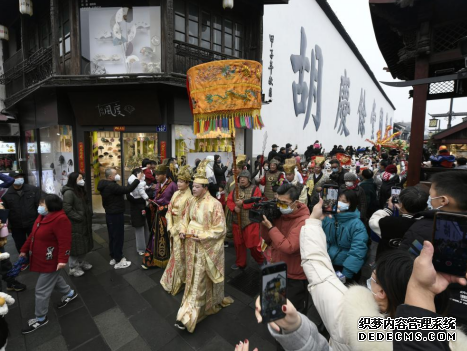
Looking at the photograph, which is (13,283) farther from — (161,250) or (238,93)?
(238,93)

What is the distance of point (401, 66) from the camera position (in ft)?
19.3

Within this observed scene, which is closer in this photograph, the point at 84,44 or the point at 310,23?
the point at 84,44

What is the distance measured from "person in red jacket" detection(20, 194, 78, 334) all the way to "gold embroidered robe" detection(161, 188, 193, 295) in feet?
4.53

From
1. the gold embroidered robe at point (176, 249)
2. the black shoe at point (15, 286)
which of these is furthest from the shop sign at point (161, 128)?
the black shoe at point (15, 286)

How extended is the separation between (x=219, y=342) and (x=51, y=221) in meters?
2.64

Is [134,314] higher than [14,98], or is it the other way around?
[14,98]

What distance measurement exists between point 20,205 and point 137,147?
4367mm

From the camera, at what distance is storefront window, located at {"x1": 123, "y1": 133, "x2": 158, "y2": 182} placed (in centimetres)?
827

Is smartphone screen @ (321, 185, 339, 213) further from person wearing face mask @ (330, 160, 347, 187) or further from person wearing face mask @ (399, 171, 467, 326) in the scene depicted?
person wearing face mask @ (330, 160, 347, 187)

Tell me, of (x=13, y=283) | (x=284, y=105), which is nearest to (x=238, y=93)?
(x=13, y=283)

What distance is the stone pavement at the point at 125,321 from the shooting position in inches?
112

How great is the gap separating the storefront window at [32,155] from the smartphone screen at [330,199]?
1269 cm

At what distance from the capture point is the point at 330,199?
1.95 m

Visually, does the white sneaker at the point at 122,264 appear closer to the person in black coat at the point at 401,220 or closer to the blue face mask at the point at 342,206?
the blue face mask at the point at 342,206
